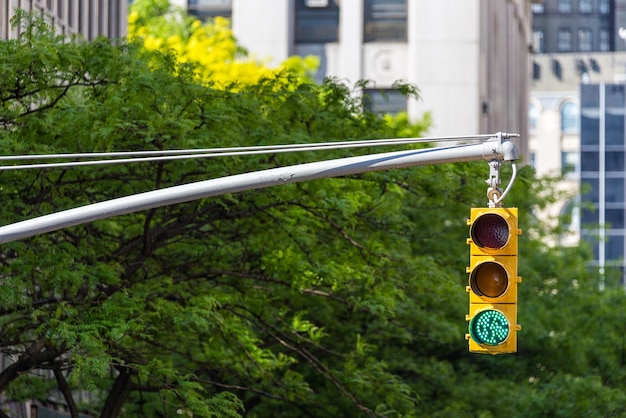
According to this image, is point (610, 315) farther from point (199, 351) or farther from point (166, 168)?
point (166, 168)

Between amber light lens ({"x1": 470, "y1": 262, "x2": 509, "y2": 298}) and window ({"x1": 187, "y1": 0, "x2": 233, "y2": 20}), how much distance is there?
5375 cm

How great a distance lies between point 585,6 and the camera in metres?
181

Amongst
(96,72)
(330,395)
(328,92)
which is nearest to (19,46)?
(96,72)

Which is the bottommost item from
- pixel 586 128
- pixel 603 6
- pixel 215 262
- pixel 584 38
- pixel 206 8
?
pixel 215 262

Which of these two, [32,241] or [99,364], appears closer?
[99,364]

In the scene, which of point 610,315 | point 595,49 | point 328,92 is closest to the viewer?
point 328,92

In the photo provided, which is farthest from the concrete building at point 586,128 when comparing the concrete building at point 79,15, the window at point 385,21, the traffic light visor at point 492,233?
the traffic light visor at point 492,233

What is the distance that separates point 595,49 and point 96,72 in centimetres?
16069

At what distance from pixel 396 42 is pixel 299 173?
5014cm

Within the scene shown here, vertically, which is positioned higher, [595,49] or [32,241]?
[595,49]

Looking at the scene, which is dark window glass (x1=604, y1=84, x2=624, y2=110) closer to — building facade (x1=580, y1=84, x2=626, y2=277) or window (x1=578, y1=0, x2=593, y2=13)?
building facade (x1=580, y1=84, x2=626, y2=277)

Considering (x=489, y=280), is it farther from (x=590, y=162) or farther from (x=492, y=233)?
(x=590, y=162)

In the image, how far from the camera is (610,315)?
3634cm

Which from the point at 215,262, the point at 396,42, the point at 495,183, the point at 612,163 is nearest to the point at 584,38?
the point at 612,163
